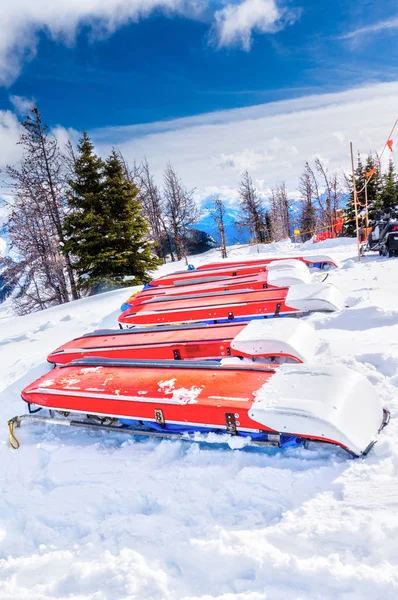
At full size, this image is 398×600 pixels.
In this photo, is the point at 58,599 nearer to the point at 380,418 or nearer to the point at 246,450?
the point at 246,450

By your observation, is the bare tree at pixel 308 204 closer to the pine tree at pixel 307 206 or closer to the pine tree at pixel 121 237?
the pine tree at pixel 307 206

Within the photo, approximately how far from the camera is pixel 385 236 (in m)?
10.4

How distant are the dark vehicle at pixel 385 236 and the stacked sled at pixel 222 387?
5568 millimetres

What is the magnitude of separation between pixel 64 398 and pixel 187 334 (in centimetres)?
198

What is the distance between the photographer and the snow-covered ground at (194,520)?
1.74m

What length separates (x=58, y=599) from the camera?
1818 millimetres

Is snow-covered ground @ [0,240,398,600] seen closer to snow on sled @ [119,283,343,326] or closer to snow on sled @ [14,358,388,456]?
snow on sled @ [14,358,388,456]

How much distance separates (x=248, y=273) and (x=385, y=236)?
4.67 m

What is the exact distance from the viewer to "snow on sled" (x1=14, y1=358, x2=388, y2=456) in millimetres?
2410

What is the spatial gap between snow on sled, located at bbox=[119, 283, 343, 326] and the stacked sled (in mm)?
25

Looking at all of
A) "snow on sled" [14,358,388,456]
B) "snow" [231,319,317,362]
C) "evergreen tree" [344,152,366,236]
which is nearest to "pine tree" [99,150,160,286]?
"snow" [231,319,317,362]

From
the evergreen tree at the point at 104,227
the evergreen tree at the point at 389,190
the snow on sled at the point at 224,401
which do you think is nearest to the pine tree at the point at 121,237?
the evergreen tree at the point at 104,227

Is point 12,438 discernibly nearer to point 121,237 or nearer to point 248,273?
point 248,273

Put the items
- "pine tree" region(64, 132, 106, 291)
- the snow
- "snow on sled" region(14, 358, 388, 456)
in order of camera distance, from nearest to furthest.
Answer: "snow on sled" region(14, 358, 388, 456)
the snow
"pine tree" region(64, 132, 106, 291)
